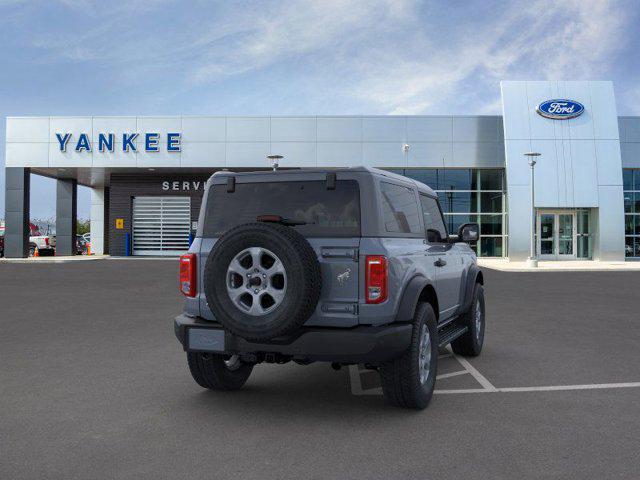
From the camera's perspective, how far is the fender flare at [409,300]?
15.1 ft

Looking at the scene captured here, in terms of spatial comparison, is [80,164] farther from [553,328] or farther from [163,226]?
[553,328]

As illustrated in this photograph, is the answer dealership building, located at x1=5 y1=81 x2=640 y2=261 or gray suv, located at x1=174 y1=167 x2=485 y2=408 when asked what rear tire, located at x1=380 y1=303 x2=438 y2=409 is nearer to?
gray suv, located at x1=174 y1=167 x2=485 y2=408

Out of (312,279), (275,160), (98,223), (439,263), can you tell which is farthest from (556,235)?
(312,279)

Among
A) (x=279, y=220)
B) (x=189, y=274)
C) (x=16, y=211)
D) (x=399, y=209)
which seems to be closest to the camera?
(x=279, y=220)

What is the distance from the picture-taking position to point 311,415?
4.83 metres

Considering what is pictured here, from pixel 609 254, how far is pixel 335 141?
15.0 m

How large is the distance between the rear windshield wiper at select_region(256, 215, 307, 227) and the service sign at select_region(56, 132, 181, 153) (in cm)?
2852

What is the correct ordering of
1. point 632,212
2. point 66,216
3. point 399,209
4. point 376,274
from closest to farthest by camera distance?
point 376,274
point 399,209
point 632,212
point 66,216

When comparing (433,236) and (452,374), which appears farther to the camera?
(452,374)

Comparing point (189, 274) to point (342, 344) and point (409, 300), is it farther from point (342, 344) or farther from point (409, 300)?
point (409, 300)

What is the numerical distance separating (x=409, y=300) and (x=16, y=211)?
3254cm

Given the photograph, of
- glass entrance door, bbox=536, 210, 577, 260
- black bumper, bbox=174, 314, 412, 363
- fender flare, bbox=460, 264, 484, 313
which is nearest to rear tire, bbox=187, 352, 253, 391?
black bumper, bbox=174, 314, 412, 363

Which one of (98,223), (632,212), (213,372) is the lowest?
(213,372)

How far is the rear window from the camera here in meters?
4.67
